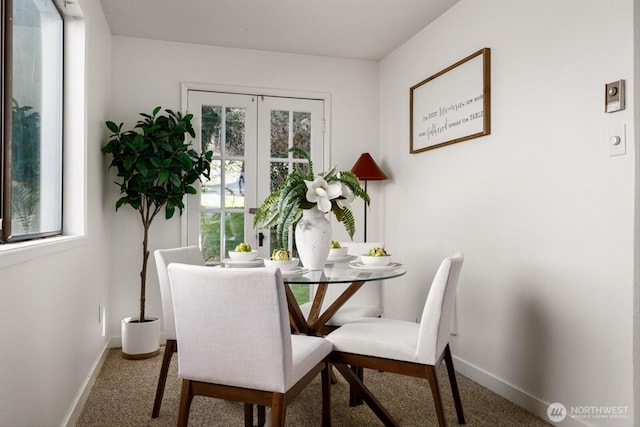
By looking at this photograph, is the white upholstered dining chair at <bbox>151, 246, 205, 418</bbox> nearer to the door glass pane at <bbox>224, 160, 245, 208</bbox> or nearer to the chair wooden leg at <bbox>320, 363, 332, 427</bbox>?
the chair wooden leg at <bbox>320, 363, 332, 427</bbox>

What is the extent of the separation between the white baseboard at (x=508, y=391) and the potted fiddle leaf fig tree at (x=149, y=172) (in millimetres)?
2232

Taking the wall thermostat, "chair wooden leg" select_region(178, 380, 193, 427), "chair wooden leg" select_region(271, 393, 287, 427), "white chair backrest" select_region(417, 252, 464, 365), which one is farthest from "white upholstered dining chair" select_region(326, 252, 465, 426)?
the wall thermostat

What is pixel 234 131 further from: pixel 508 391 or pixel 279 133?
pixel 508 391

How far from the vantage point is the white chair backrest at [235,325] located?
1690mm

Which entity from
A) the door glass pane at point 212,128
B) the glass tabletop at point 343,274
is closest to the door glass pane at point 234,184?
the door glass pane at point 212,128

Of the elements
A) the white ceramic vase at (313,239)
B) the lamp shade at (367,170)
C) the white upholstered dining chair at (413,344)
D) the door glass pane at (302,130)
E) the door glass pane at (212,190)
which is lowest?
the white upholstered dining chair at (413,344)

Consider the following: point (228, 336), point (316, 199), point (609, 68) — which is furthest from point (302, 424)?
point (609, 68)

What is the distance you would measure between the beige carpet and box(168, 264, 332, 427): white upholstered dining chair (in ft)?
2.36

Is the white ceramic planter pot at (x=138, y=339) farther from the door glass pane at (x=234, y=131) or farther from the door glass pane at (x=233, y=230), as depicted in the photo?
the door glass pane at (x=234, y=131)

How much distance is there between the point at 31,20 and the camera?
2.13 metres

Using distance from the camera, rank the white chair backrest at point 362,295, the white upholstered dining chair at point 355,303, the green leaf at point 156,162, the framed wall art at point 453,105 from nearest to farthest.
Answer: the white upholstered dining chair at point 355,303 → the framed wall art at point 453,105 → the white chair backrest at point 362,295 → the green leaf at point 156,162

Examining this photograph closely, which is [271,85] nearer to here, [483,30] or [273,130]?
[273,130]

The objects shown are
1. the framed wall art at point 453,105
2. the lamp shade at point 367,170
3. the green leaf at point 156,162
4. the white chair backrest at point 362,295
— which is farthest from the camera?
the lamp shade at point 367,170

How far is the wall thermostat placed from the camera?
2033 millimetres
